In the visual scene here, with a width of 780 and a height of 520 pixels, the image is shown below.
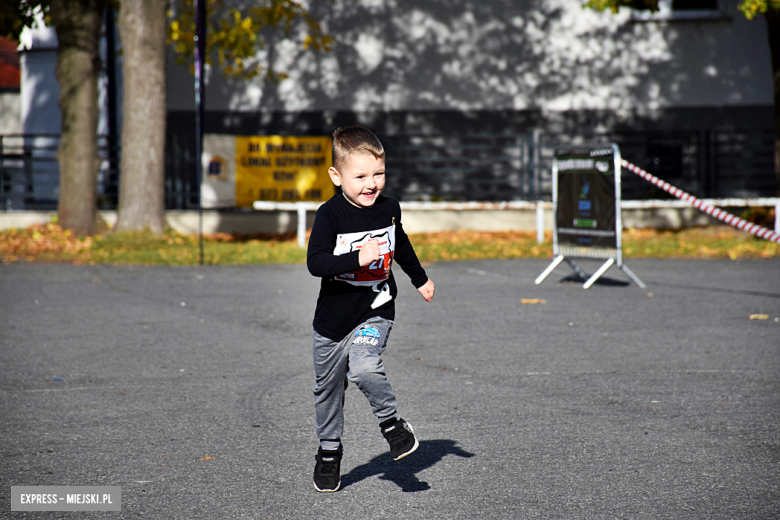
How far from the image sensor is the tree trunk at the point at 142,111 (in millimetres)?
14555

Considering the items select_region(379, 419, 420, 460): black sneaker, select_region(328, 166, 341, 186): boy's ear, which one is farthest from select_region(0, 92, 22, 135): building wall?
select_region(379, 419, 420, 460): black sneaker

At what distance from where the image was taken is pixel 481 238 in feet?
54.1

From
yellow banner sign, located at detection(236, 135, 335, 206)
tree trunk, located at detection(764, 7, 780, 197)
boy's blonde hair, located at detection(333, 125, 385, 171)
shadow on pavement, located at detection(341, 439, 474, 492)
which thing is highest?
tree trunk, located at detection(764, 7, 780, 197)

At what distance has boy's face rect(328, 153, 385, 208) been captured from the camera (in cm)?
351

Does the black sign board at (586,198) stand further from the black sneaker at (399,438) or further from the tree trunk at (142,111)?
the tree trunk at (142,111)

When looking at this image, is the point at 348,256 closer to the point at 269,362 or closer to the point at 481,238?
the point at 269,362

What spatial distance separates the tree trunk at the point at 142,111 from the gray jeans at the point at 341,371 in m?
11.9

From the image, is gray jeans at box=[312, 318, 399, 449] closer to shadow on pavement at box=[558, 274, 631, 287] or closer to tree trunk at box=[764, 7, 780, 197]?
shadow on pavement at box=[558, 274, 631, 287]

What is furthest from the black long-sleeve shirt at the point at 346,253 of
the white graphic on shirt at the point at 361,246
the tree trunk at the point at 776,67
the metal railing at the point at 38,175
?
the metal railing at the point at 38,175

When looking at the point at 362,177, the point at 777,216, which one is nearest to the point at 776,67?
the point at 777,216

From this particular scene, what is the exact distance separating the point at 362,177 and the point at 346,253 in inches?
12.8

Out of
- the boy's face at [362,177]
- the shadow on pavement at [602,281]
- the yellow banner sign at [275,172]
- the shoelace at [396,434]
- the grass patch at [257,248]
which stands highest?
the yellow banner sign at [275,172]

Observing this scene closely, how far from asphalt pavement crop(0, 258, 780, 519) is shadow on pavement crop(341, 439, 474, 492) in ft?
0.05

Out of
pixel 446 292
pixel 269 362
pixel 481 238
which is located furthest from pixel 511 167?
pixel 269 362
